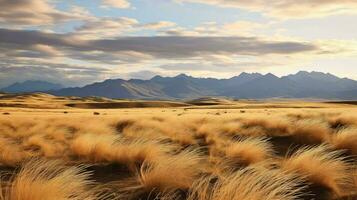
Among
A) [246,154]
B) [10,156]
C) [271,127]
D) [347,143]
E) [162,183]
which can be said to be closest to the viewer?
[162,183]

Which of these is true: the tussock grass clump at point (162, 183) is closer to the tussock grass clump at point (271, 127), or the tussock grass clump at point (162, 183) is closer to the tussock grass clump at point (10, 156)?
the tussock grass clump at point (10, 156)

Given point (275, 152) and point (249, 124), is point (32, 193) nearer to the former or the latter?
point (275, 152)

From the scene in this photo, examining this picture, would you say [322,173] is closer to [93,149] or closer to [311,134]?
→ [93,149]

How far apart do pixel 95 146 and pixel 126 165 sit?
1983 millimetres

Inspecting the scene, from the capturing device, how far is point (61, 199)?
523 cm

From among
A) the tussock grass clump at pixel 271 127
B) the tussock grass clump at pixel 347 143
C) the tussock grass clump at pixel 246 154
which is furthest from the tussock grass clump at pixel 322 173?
the tussock grass clump at pixel 271 127

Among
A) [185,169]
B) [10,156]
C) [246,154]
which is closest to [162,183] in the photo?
[185,169]

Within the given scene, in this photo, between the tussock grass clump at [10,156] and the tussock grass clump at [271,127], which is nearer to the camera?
the tussock grass clump at [10,156]

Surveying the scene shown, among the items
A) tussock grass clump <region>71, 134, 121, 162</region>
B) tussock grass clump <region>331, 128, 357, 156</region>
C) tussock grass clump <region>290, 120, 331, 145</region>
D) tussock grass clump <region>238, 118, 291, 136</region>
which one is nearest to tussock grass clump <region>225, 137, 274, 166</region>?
tussock grass clump <region>331, 128, 357, 156</region>

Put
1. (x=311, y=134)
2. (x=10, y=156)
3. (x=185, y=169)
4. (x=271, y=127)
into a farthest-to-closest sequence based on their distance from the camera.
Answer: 1. (x=271, y=127)
2. (x=311, y=134)
3. (x=10, y=156)
4. (x=185, y=169)

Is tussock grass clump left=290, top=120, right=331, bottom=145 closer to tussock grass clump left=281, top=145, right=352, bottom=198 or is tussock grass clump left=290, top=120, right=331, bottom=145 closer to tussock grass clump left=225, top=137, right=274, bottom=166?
tussock grass clump left=225, top=137, right=274, bottom=166

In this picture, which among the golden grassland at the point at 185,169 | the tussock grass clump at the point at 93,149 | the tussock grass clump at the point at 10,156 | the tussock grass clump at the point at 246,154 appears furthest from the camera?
the tussock grass clump at the point at 93,149

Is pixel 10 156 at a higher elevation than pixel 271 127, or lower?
lower

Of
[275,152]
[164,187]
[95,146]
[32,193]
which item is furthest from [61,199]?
[275,152]
